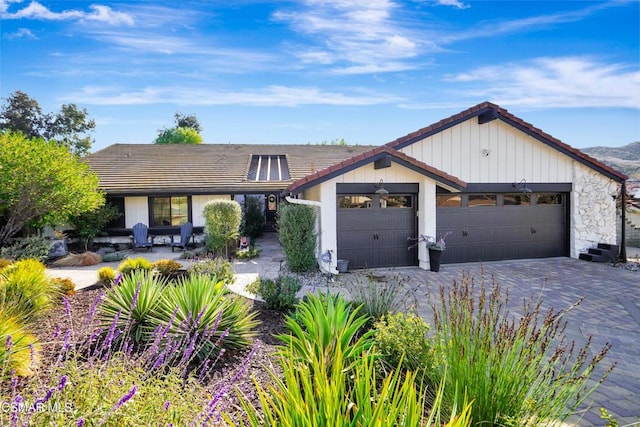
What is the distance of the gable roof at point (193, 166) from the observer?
18953mm

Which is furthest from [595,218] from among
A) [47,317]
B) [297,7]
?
[47,317]

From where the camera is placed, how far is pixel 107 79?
19.2 metres

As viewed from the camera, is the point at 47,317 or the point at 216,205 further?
the point at 216,205

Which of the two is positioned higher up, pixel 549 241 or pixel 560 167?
pixel 560 167

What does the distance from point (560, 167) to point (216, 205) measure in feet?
47.3

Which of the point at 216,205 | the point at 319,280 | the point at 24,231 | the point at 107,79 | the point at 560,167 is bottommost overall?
the point at 319,280

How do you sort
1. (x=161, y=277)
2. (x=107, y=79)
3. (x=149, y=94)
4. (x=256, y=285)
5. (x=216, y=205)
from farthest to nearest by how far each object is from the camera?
(x=149, y=94) → (x=107, y=79) → (x=216, y=205) → (x=161, y=277) → (x=256, y=285)

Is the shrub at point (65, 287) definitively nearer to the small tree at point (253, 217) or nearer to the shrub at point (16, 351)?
the shrub at point (16, 351)

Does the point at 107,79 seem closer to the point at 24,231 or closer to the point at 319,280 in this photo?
the point at 24,231

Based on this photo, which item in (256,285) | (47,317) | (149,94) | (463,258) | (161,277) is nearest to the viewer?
(47,317)

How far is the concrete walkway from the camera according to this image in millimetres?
4919

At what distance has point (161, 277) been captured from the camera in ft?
32.7

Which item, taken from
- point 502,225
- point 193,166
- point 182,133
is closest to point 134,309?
point 502,225

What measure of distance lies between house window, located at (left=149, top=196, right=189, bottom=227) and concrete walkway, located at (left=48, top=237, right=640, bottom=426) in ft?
9.03
